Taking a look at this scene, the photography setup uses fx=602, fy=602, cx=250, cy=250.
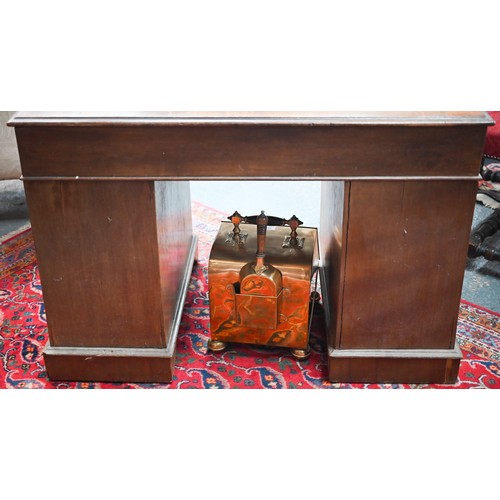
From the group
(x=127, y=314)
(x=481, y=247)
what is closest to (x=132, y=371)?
(x=127, y=314)

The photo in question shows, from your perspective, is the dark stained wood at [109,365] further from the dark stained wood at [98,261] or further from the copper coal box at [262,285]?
the copper coal box at [262,285]

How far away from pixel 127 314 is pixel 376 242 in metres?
0.79

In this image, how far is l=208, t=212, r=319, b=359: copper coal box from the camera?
6.32 ft

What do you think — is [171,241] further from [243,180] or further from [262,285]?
[243,180]

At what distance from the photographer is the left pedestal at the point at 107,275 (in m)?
1.70

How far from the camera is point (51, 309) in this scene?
1876mm

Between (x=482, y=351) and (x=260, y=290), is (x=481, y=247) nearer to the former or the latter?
(x=482, y=351)

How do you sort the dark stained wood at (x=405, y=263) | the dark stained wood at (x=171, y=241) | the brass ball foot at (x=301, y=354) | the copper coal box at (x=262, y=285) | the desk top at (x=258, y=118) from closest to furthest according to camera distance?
the desk top at (x=258, y=118) < the dark stained wood at (x=405, y=263) < the dark stained wood at (x=171, y=241) < the copper coal box at (x=262, y=285) < the brass ball foot at (x=301, y=354)

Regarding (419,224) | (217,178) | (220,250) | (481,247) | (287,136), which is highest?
(287,136)

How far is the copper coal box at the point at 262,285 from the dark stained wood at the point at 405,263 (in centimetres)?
18

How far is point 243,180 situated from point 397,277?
22.1 inches

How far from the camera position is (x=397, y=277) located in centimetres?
179

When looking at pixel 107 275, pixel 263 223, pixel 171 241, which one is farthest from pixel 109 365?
pixel 263 223

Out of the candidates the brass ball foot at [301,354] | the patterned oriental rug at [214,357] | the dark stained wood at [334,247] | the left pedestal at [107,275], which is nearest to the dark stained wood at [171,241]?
the left pedestal at [107,275]
